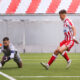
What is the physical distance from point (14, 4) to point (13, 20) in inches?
45.1

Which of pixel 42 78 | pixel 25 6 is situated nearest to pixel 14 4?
pixel 25 6

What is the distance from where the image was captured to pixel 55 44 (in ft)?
59.2

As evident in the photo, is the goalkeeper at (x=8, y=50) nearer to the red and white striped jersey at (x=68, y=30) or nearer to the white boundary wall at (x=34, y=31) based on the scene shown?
the red and white striped jersey at (x=68, y=30)

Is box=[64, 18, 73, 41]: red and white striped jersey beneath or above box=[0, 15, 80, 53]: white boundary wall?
beneath

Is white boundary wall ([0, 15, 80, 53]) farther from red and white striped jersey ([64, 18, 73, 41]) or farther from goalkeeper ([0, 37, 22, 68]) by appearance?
red and white striped jersey ([64, 18, 73, 41])

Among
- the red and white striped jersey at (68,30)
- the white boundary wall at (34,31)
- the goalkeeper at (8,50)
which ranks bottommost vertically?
the goalkeeper at (8,50)

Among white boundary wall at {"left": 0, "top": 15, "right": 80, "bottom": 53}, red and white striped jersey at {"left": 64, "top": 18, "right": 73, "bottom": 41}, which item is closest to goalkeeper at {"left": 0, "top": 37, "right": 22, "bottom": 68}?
red and white striped jersey at {"left": 64, "top": 18, "right": 73, "bottom": 41}

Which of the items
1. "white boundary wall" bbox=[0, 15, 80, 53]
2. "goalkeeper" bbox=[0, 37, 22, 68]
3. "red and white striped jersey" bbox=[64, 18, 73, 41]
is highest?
"white boundary wall" bbox=[0, 15, 80, 53]

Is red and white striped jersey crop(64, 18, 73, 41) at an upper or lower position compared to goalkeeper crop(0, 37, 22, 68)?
upper

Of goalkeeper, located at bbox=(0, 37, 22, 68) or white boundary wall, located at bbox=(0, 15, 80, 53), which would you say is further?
white boundary wall, located at bbox=(0, 15, 80, 53)

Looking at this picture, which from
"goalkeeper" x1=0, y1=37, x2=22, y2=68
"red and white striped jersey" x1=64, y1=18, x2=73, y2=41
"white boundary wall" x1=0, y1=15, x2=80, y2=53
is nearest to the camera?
"red and white striped jersey" x1=64, y1=18, x2=73, y2=41

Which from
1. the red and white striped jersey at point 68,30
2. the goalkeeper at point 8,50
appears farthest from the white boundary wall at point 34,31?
the red and white striped jersey at point 68,30

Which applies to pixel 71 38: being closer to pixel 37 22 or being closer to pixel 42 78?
pixel 42 78

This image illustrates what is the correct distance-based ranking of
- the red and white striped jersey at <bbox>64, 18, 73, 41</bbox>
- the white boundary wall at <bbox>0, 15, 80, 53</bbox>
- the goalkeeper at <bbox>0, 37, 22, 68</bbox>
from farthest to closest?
the white boundary wall at <bbox>0, 15, 80, 53</bbox> → the goalkeeper at <bbox>0, 37, 22, 68</bbox> → the red and white striped jersey at <bbox>64, 18, 73, 41</bbox>
